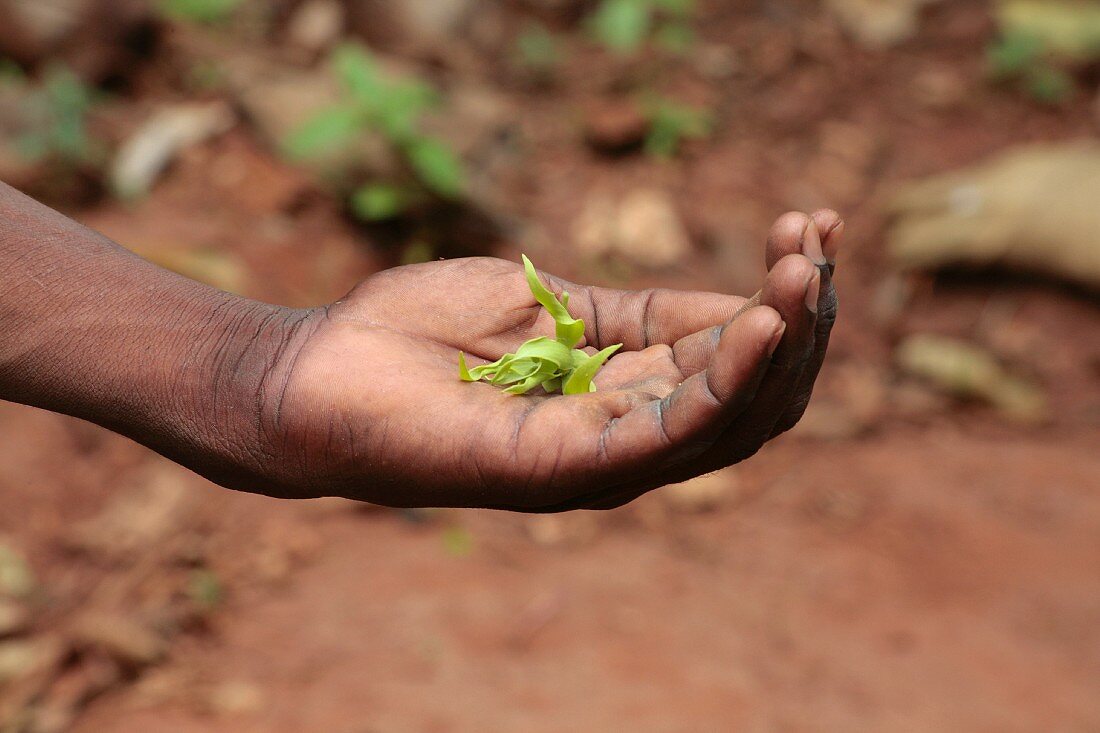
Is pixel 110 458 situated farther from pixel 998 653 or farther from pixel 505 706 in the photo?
pixel 998 653

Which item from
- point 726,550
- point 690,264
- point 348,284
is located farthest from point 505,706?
point 690,264

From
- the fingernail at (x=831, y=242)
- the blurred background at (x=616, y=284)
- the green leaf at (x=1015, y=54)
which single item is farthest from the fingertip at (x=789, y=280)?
the green leaf at (x=1015, y=54)

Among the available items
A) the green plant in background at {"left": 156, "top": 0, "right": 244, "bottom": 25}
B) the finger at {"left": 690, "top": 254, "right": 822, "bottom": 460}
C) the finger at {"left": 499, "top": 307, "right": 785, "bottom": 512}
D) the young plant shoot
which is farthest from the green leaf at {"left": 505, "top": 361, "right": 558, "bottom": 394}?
the green plant in background at {"left": 156, "top": 0, "right": 244, "bottom": 25}

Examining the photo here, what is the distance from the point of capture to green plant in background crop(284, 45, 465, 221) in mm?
4414

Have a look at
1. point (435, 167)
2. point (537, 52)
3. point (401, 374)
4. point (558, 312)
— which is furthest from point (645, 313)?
point (537, 52)

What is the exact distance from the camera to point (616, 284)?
5199 mm

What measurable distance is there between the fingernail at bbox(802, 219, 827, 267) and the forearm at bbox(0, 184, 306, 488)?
0.97 metres

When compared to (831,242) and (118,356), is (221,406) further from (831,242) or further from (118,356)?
(831,242)

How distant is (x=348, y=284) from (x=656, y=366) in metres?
3.19

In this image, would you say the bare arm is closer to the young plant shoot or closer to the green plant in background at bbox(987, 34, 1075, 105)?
the young plant shoot

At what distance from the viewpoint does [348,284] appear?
4762mm

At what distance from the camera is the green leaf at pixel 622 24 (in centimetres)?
598

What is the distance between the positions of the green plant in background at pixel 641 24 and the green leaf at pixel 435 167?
1856mm

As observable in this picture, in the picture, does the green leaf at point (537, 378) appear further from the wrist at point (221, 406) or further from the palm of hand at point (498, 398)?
the wrist at point (221, 406)
